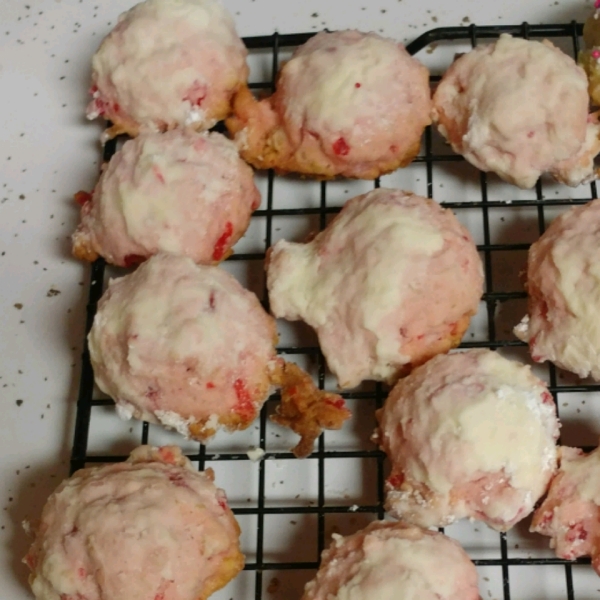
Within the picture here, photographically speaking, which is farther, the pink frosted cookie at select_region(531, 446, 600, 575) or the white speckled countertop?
the white speckled countertop

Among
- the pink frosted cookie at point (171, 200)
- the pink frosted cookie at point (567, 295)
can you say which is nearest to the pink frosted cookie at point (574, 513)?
the pink frosted cookie at point (567, 295)

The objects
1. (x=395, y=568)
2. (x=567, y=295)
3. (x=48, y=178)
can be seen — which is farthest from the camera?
(x=48, y=178)

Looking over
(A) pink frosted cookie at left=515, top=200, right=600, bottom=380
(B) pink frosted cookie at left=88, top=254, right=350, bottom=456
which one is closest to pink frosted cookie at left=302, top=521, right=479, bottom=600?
(B) pink frosted cookie at left=88, top=254, right=350, bottom=456

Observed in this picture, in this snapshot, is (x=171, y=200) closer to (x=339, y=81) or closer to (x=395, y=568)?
(x=339, y=81)

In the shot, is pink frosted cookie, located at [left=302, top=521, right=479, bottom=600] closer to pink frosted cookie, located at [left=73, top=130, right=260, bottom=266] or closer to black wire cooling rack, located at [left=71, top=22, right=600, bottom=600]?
black wire cooling rack, located at [left=71, top=22, right=600, bottom=600]

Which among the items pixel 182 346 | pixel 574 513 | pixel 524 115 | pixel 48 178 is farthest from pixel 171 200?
pixel 574 513

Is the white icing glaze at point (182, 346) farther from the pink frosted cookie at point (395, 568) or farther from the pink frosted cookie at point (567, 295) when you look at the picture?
the pink frosted cookie at point (567, 295)
